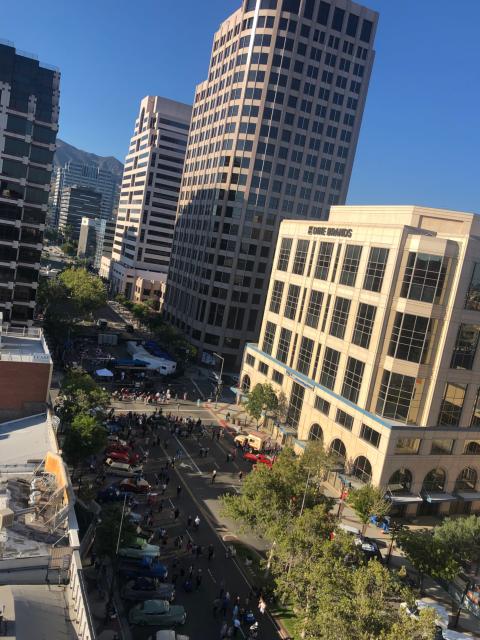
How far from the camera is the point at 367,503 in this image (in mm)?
40375

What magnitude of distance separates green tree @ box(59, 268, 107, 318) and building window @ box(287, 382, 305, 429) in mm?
42423

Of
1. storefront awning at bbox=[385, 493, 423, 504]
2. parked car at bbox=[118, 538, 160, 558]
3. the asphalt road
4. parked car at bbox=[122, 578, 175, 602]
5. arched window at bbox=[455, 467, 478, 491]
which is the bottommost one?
the asphalt road

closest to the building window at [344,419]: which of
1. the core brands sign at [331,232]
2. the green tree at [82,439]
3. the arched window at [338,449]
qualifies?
the arched window at [338,449]

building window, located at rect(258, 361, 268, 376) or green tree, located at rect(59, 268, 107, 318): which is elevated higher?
green tree, located at rect(59, 268, 107, 318)

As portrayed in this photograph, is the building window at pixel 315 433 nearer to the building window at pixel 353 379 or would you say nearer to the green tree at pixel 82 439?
the building window at pixel 353 379

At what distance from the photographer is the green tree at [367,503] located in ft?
129

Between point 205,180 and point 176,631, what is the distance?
85.1 m

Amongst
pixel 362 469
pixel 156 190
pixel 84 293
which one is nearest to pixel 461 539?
Result: pixel 362 469

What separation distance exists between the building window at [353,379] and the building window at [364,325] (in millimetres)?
1944

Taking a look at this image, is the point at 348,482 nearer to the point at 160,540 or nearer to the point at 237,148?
the point at 160,540

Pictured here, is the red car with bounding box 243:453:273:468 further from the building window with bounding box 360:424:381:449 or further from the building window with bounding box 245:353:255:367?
the building window with bounding box 245:353:255:367

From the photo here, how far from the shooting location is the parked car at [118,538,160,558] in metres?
32.2

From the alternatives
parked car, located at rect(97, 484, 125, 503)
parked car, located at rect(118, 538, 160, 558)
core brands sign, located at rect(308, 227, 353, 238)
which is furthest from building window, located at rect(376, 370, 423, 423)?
parked car, located at rect(118, 538, 160, 558)

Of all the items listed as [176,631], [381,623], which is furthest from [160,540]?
[381,623]
